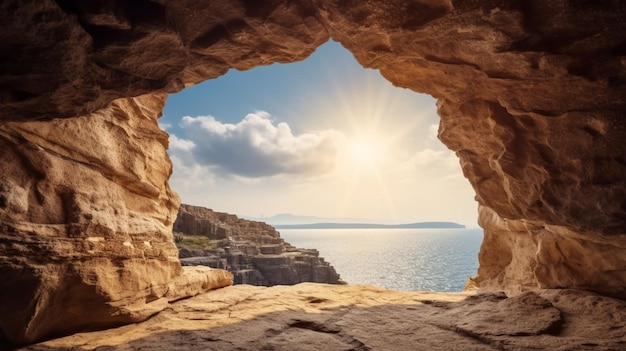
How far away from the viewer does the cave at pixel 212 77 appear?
648cm

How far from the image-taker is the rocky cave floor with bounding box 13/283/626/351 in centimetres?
789

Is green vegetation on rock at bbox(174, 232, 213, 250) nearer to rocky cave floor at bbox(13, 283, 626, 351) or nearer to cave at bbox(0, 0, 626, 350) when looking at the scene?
rocky cave floor at bbox(13, 283, 626, 351)

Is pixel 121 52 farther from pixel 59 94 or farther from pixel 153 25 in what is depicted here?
pixel 59 94

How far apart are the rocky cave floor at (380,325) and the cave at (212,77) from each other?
1.11 metres

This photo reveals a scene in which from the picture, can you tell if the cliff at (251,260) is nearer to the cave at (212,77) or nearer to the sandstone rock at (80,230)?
the sandstone rock at (80,230)

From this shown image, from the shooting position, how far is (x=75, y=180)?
9.65m

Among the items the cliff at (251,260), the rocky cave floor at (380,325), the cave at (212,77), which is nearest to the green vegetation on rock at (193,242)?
the cliff at (251,260)

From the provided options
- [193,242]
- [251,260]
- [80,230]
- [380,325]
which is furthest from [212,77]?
[193,242]

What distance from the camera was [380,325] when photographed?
9.69 metres

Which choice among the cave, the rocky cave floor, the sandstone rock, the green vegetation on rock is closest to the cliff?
the green vegetation on rock

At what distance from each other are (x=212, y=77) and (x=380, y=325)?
869cm

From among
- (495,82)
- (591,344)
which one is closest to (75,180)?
(495,82)

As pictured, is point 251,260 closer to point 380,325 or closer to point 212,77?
point 380,325

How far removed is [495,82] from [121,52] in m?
8.92
